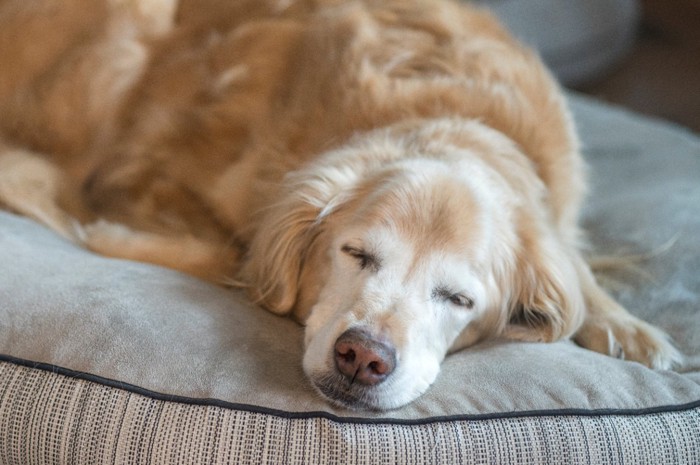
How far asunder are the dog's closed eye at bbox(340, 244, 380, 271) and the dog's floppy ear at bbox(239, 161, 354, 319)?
0.12m

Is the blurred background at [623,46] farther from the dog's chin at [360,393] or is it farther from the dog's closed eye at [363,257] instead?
the dog's chin at [360,393]

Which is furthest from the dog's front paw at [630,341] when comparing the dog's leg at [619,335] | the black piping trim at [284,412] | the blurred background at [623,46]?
the blurred background at [623,46]

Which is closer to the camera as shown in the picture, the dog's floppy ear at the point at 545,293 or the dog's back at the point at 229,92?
the dog's floppy ear at the point at 545,293

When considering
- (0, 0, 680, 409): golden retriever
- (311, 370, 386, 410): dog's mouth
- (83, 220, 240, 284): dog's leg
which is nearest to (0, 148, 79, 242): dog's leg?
(0, 0, 680, 409): golden retriever

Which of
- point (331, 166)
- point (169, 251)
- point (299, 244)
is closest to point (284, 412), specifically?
point (299, 244)

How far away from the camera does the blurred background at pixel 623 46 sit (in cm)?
353

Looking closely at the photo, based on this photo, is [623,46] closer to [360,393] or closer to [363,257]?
→ [363,257]

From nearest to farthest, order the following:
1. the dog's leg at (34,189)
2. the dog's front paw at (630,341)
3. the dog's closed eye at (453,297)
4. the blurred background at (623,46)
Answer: the dog's closed eye at (453,297) < the dog's front paw at (630,341) < the dog's leg at (34,189) < the blurred background at (623,46)

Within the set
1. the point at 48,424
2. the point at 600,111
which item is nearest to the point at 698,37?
the point at 600,111

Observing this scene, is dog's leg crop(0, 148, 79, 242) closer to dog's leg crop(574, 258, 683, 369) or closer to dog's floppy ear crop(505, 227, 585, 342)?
dog's floppy ear crop(505, 227, 585, 342)

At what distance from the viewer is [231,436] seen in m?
1.33

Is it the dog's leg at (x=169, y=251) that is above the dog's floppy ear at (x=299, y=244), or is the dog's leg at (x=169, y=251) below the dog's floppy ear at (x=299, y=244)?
below

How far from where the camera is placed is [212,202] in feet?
7.45

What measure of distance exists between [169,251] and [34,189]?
538mm
